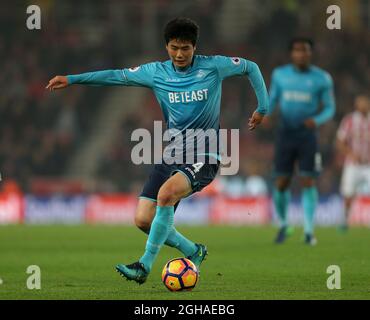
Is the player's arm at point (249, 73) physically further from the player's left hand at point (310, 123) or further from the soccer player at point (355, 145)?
the soccer player at point (355, 145)

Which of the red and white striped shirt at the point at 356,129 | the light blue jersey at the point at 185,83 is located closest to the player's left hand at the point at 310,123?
the red and white striped shirt at the point at 356,129

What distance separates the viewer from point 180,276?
820 cm

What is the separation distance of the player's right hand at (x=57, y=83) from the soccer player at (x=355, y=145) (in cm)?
930

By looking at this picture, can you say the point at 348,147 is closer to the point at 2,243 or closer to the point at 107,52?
the point at 2,243

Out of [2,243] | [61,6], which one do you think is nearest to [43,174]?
[61,6]

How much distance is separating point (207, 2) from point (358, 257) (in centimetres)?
1501

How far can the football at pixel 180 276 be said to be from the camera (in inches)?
322

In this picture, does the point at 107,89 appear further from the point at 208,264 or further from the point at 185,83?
the point at 185,83

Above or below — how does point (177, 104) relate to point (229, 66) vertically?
below

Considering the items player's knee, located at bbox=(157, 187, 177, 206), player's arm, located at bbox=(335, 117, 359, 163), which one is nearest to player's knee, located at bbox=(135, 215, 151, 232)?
player's knee, located at bbox=(157, 187, 177, 206)

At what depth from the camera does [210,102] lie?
8.88 metres

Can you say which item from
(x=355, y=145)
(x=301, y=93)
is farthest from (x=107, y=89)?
(x=301, y=93)

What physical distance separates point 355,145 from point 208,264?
7.49 metres

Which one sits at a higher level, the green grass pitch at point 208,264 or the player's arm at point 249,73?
the player's arm at point 249,73
